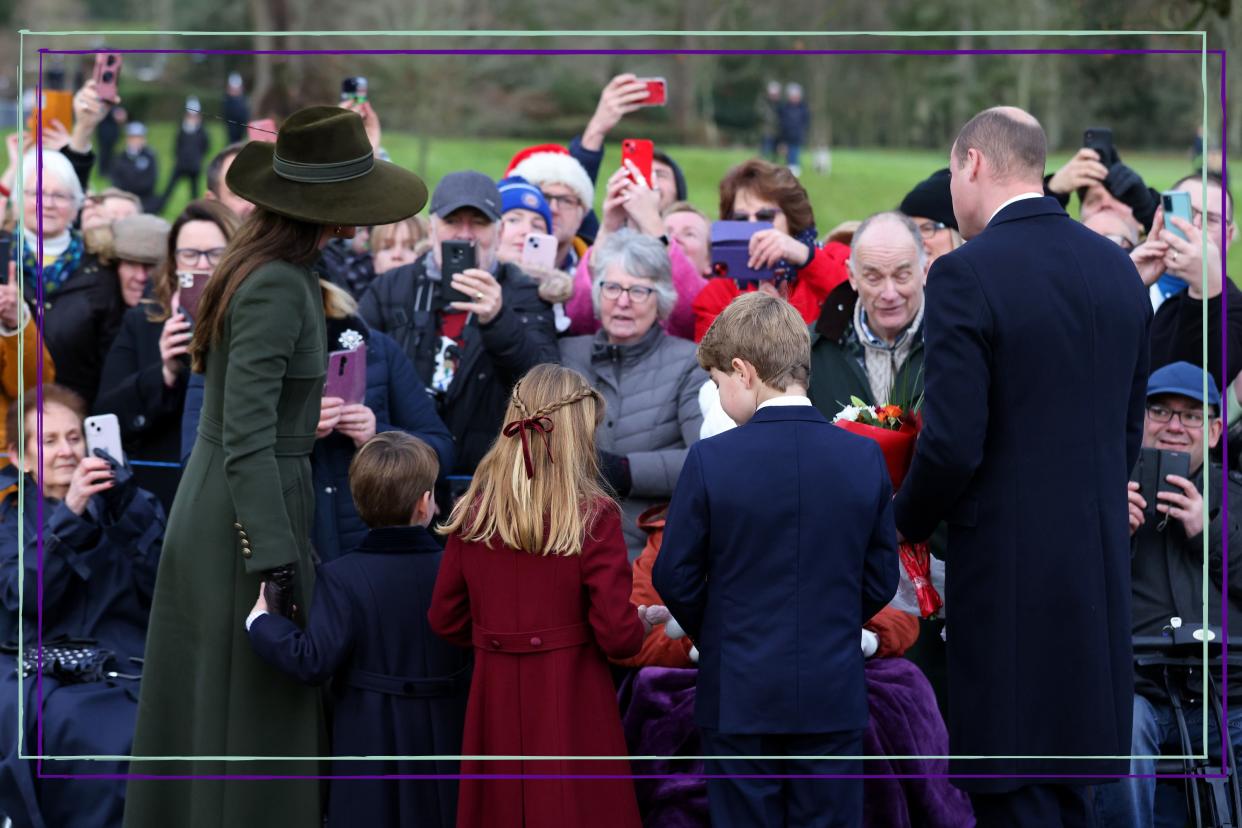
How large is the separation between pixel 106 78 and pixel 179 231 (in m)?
1.59

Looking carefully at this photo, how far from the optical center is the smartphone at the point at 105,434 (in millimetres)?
5094

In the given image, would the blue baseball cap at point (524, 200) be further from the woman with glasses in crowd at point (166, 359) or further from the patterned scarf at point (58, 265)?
the patterned scarf at point (58, 265)

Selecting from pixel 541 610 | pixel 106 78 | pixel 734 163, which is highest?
pixel 734 163

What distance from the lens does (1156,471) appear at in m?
4.82

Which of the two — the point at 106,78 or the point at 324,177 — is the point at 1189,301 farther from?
the point at 106,78

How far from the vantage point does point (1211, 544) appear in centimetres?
484

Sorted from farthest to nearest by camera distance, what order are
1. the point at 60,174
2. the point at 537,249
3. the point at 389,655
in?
the point at 60,174 < the point at 537,249 < the point at 389,655

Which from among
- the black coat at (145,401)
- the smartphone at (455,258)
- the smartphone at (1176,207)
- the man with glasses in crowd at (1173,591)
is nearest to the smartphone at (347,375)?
the smartphone at (455,258)

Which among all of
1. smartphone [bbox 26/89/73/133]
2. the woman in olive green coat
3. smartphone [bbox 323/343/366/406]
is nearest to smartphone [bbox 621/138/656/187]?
smartphone [bbox 323/343/366/406]

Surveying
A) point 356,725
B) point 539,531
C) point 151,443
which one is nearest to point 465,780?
point 356,725

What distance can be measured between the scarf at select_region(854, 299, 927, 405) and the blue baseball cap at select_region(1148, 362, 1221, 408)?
2.53 ft

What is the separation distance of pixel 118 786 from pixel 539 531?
1769mm

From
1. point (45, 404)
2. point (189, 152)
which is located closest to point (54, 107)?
point (45, 404)

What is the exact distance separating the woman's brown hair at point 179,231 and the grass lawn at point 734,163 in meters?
13.9
